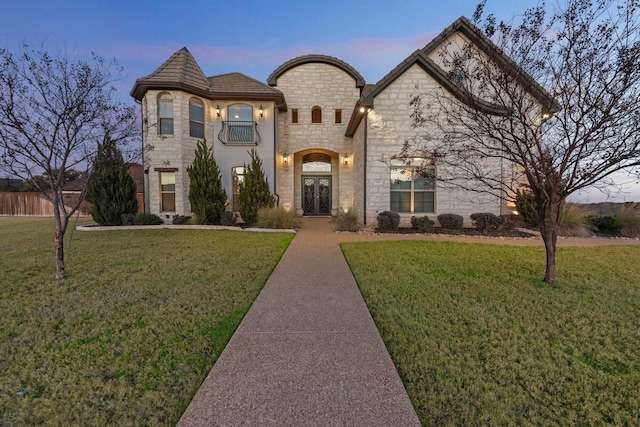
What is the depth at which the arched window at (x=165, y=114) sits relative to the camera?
11.6m

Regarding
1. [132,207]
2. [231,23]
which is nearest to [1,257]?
Answer: [132,207]

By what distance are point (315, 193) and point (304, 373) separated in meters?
13.6

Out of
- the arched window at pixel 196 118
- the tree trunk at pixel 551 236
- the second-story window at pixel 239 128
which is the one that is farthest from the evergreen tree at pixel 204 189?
the tree trunk at pixel 551 236

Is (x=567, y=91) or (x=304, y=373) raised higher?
(x=567, y=91)

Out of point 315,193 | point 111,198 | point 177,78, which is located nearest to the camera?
point 111,198

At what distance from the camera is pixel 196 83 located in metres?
12.0

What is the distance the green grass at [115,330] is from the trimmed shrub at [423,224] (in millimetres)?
6019

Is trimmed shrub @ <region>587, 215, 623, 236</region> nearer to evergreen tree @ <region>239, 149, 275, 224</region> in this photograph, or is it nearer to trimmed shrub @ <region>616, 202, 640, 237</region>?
trimmed shrub @ <region>616, 202, 640, 237</region>

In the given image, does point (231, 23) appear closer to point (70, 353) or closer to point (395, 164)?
point (395, 164)

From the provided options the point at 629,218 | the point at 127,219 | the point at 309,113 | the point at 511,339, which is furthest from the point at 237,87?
the point at 629,218

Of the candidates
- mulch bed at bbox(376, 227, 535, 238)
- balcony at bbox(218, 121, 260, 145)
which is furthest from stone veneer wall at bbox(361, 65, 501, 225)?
balcony at bbox(218, 121, 260, 145)

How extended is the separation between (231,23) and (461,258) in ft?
92.8

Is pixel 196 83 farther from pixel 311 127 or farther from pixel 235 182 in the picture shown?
pixel 311 127

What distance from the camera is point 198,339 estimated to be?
260 centimetres
